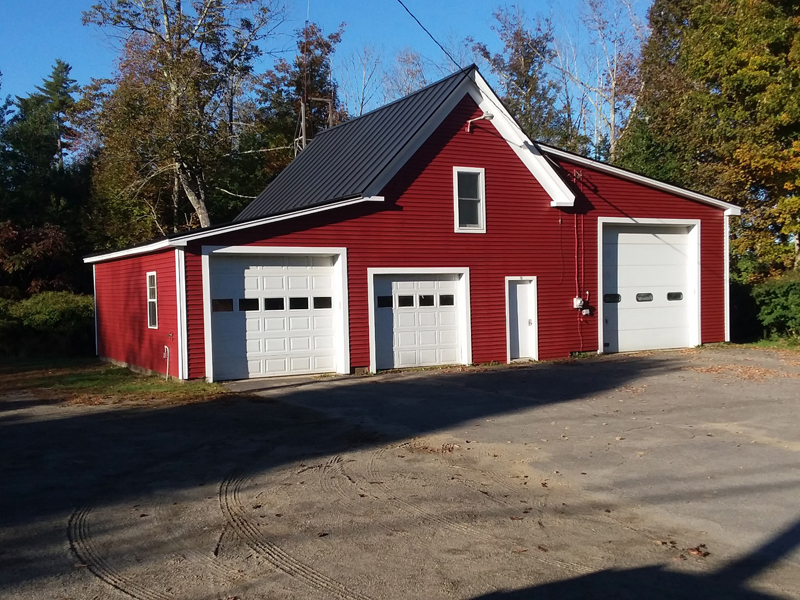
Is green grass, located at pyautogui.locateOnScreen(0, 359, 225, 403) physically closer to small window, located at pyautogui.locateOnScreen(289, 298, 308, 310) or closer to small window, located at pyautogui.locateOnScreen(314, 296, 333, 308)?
small window, located at pyautogui.locateOnScreen(289, 298, 308, 310)

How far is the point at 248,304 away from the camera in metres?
16.1

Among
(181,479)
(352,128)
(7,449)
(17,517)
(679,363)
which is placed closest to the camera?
(17,517)

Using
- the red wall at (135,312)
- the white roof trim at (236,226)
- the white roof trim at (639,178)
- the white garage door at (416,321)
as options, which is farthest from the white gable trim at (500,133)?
the red wall at (135,312)

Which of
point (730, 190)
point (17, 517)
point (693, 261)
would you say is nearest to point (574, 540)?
point (17, 517)

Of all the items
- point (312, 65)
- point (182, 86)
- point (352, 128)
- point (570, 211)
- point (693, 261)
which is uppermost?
point (312, 65)

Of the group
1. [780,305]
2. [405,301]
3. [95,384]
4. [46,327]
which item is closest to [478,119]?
[405,301]

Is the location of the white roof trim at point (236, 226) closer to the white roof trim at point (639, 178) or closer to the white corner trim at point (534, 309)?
the white corner trim at point (534, 309)

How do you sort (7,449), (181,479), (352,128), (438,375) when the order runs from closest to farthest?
1. (181,479)
2. (7,449)
3. (438,375)
4. (352,128)

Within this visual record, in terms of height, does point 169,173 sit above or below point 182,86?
below

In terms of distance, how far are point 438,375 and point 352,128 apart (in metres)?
8.56

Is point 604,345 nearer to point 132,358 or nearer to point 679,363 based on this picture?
point 679,363

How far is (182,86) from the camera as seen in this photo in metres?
28.0

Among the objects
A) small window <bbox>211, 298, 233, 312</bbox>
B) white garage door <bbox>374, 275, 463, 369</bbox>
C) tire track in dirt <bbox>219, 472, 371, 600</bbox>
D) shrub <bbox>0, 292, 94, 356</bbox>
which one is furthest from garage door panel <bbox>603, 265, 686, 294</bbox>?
shrub <bbox>0, 292, 94, 356</bbox>

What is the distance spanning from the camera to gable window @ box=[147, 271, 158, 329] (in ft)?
55.7
